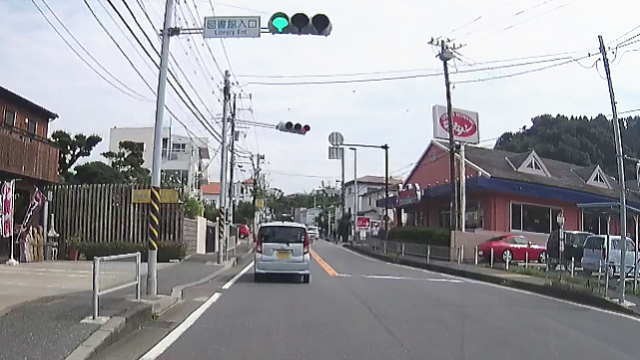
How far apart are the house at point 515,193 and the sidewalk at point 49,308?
25.0 m

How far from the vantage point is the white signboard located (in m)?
42.9

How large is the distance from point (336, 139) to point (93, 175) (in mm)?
16394

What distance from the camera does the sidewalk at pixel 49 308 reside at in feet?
28.6

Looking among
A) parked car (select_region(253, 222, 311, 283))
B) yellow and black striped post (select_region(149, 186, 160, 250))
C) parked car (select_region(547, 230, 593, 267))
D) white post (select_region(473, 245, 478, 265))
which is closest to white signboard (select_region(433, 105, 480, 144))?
white post (select_region(473, 245, 478, 265))

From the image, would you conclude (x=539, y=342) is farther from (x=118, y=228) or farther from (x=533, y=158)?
(x=533, y=158)

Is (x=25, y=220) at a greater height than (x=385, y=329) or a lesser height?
greater

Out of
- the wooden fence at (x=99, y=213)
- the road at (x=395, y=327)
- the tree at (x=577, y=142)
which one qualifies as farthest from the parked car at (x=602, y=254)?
the tree at (x=577, y=142)

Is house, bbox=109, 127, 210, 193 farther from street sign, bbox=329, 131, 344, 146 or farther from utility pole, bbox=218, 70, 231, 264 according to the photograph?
utility pole, bbox=218, 70, 231, 264

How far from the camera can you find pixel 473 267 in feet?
98.8

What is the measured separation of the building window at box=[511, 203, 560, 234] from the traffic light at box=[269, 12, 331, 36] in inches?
1300

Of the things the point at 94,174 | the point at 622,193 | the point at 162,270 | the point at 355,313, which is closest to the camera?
the point at 355,313

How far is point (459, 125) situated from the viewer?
44000 millimetres

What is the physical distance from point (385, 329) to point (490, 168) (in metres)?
35.7

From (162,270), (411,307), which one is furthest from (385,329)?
(162,270)
